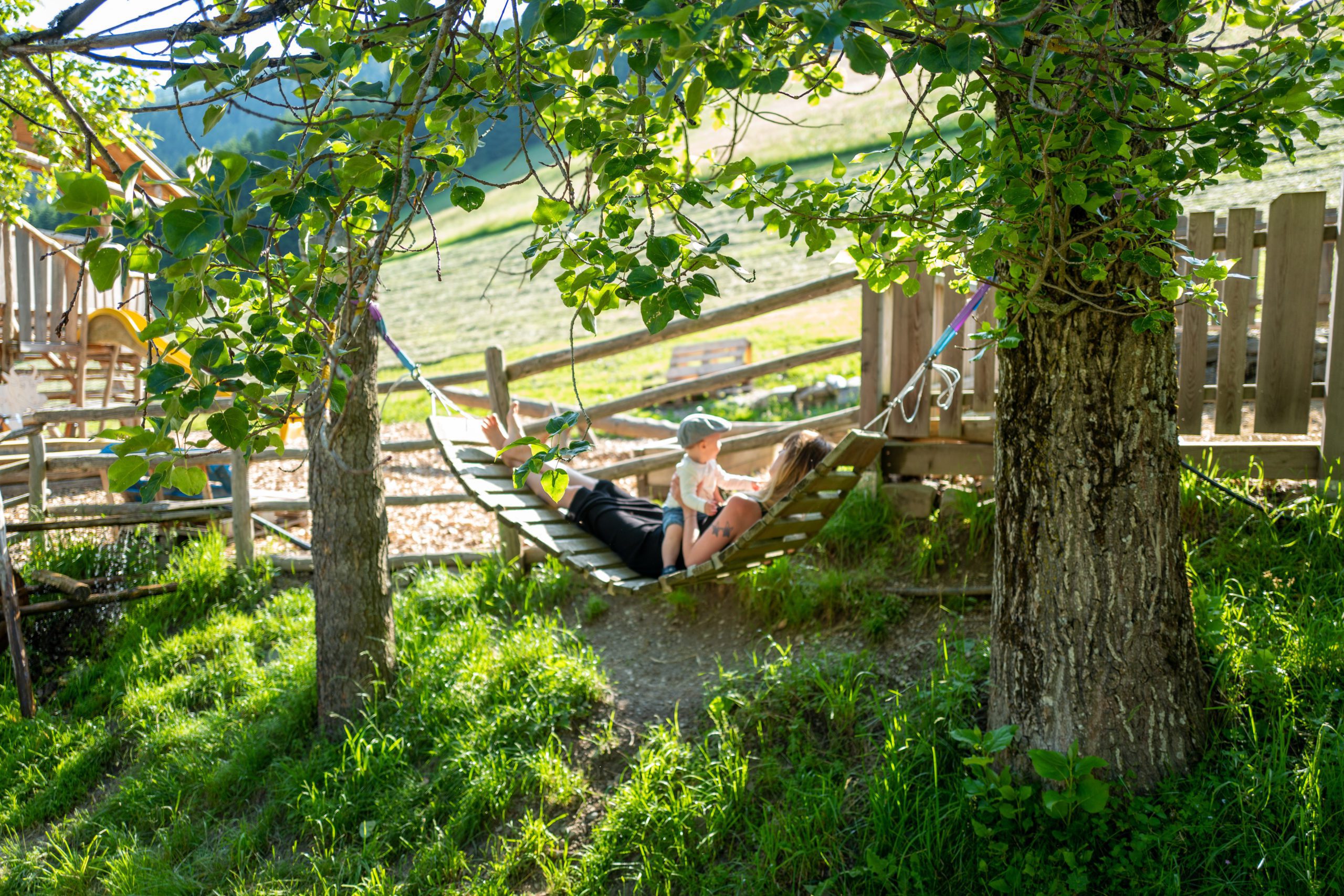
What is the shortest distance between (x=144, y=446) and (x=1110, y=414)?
2.32 m

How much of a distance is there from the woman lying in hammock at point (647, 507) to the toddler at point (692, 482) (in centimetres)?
5

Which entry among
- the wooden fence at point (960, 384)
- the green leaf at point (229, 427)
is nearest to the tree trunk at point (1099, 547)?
the wooden fence at point (960, 384)

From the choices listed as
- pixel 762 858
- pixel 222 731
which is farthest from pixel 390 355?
pixel 762 858

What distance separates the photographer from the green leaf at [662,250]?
152 cm

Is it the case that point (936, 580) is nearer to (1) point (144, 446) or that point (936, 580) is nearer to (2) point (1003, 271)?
(2) point (1003, 271)

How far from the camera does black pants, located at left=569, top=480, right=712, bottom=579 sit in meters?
4.30

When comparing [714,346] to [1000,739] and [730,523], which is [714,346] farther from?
[1000,739]

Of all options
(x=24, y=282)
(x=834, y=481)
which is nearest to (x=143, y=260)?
(x=834, y=481)

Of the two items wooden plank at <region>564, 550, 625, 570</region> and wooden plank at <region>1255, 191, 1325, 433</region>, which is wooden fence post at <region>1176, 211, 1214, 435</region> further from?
wooden plank at <region>564, 550, 625, 570</region>

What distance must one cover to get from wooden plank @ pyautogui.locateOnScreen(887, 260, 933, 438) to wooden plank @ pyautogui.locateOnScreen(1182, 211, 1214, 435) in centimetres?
104

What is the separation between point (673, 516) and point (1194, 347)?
2.37 m

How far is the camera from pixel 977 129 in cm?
212

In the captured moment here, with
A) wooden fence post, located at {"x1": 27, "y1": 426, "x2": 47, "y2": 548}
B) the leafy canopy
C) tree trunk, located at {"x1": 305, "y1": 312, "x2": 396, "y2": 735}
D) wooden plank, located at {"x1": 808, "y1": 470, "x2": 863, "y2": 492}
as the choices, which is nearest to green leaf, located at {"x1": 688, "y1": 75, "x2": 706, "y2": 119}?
the leafy canopy

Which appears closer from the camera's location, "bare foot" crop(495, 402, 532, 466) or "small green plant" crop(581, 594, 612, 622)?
"bare foot" crop(495, 402, 532, 466)
